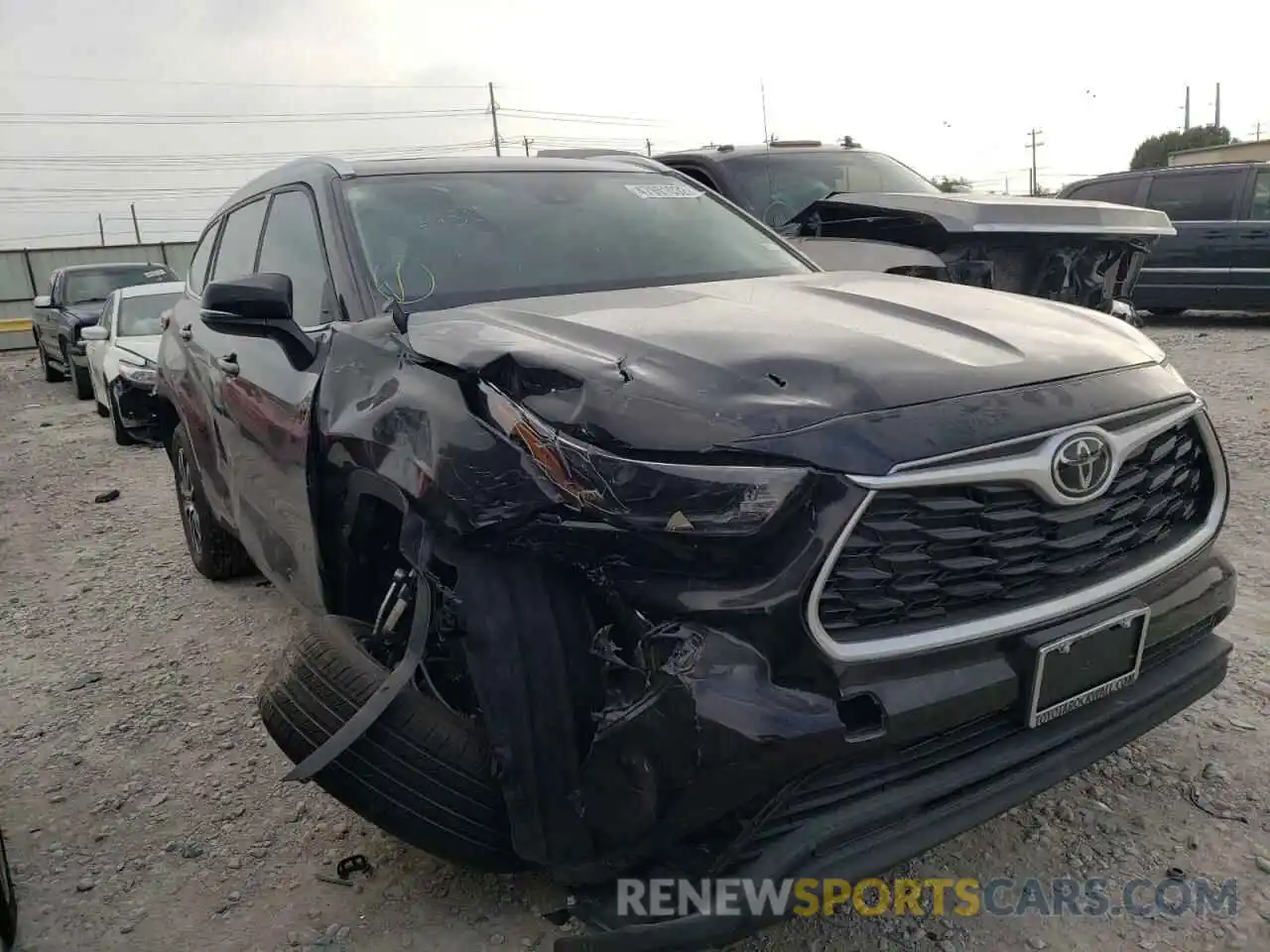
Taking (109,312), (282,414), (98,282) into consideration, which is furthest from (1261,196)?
(98,282)

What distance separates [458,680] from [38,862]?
1405 mm

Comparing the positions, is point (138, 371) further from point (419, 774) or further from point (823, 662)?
point (823, 662)

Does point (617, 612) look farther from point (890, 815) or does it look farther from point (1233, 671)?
point (1233, 671)

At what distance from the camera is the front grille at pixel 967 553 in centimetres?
184

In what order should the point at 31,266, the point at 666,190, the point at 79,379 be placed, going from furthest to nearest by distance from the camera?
the point at 31,266 → the point at 79,379 → the point at 666,190

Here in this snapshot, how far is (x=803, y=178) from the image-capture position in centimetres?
676

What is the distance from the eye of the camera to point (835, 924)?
2326 mm

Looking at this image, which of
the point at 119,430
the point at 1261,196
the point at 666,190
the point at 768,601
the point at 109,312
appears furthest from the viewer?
the point at 1261,196

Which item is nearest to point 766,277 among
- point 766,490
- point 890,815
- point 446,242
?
point 446,242

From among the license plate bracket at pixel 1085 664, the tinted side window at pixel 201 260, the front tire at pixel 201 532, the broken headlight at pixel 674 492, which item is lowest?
the front tire at pixel 201 532

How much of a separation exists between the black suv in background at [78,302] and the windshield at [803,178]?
9.33m

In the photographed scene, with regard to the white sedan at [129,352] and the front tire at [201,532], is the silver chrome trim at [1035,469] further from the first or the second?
→ the white sedan at [129,352]

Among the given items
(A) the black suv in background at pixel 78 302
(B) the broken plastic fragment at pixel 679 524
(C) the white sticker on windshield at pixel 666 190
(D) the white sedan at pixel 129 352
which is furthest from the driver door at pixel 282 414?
(A) the black suv in background at pixel 78 302

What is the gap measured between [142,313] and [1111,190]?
34.0 ft
